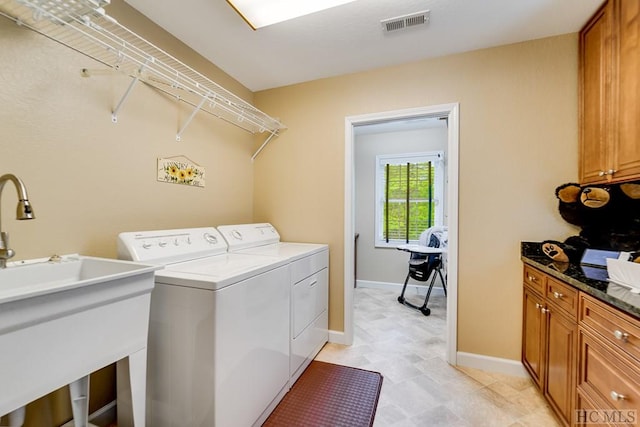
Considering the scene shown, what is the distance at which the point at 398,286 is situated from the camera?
409cm

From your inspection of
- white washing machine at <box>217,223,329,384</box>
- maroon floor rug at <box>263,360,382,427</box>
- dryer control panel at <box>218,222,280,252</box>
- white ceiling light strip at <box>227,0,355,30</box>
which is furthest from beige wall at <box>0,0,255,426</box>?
maroon floor rug at <box>263,360,382,427</box>

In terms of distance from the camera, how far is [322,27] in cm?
182

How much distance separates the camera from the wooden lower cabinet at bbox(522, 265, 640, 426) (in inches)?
38.9

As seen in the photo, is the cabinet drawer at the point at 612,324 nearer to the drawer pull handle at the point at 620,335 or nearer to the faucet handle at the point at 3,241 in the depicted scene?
the drawer pull handle at the point at 620,335

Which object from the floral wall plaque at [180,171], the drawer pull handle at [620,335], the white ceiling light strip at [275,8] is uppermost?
the white ceiling light strip at [275,8]

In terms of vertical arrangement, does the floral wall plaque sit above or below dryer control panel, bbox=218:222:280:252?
→ above

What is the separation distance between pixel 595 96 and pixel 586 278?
1175 mm

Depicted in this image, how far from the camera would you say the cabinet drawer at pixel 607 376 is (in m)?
0.96

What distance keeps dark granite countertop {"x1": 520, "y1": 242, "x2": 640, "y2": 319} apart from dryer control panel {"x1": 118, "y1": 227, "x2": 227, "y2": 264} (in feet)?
6.60

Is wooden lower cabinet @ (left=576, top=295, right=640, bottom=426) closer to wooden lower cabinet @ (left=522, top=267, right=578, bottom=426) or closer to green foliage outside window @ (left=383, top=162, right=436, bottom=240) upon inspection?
wooden lower cabinet @ (left=522, top=267, right=578, bottom=426)

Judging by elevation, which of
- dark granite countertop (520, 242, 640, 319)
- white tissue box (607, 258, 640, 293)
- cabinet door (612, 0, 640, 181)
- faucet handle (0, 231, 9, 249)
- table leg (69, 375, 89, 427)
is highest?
cabinet door (612, 0, 640, 181)

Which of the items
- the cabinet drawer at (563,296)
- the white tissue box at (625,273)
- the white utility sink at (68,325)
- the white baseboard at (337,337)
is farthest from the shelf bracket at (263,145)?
the white tissue box at (625,273)

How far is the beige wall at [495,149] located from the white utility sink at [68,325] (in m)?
1.66

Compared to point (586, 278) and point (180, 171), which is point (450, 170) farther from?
point (180, 171)
